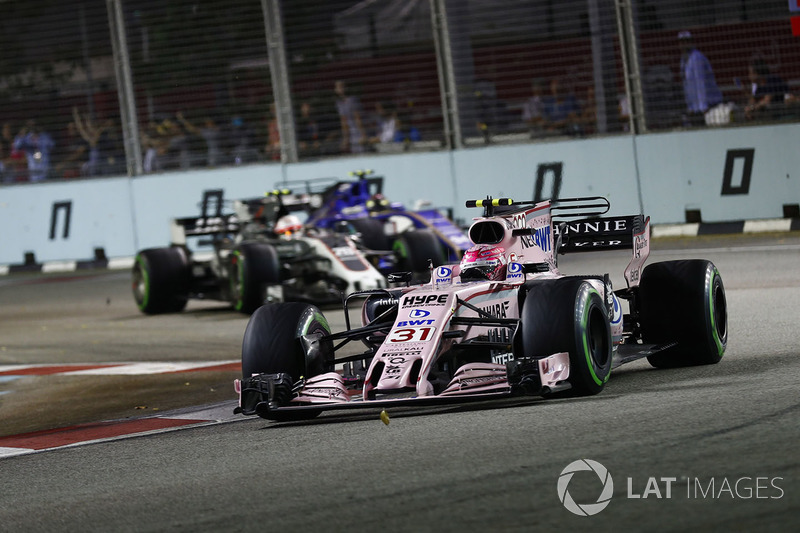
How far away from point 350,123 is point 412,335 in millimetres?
14579

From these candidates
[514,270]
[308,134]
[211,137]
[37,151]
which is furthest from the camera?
[37,151]

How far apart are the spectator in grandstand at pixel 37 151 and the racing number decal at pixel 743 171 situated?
12804 mm

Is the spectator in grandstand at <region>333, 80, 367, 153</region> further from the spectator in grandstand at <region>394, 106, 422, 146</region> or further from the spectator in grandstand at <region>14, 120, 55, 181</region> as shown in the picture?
the spectator in grandstand at <region>14, 120, 55, 181</region>

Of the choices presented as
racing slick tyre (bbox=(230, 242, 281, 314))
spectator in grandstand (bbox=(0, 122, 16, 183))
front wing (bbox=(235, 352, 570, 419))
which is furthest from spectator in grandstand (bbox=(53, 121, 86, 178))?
front wing (bbox=(235, 352, 570, 419))

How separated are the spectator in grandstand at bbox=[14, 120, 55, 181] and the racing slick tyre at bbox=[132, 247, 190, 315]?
8.58 metres

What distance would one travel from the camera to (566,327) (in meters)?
7.60

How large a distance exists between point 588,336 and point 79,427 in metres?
3.76

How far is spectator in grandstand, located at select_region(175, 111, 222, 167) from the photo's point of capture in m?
23.2

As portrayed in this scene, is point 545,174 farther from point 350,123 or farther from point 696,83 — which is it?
point 350,123

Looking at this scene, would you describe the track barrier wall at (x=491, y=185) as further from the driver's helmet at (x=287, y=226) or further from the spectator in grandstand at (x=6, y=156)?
the driver's helmet at (x=287, y=226)

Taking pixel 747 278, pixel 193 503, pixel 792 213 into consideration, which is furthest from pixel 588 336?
pixel 792 213

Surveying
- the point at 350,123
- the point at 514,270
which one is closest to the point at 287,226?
the point at 350,123

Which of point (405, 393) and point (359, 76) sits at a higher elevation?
point (359, 76)

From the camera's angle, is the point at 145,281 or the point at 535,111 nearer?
the point at 145,281
